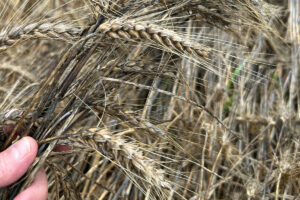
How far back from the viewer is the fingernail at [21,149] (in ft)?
3.28

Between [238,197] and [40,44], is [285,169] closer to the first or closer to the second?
[238,197]

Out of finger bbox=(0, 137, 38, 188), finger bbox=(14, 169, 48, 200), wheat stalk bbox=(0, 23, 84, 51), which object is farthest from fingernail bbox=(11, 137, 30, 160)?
wheat stalk bbox=(0, 23, 84, 51)

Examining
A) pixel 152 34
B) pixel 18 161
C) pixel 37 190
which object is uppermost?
pixel 152 34

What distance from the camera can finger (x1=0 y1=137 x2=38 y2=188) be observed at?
100cm

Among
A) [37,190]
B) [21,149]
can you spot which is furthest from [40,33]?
[37,190]

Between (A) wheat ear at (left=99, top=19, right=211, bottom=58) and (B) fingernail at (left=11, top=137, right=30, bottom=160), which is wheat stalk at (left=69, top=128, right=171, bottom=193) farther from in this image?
(A) wheat ear at (left=99, top=19, right=211, bottom=58)

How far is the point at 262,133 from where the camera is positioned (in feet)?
5.25

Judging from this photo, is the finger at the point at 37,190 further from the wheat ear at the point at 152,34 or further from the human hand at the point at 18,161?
the wheat ear at the point at 152,34

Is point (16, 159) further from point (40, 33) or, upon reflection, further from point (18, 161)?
point (40, 33)

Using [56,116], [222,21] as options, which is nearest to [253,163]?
[222,21]

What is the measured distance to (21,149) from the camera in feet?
3.27

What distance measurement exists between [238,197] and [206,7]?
2.57 ft

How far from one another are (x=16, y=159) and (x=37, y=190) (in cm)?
14

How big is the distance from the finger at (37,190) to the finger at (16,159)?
2.2 inches
